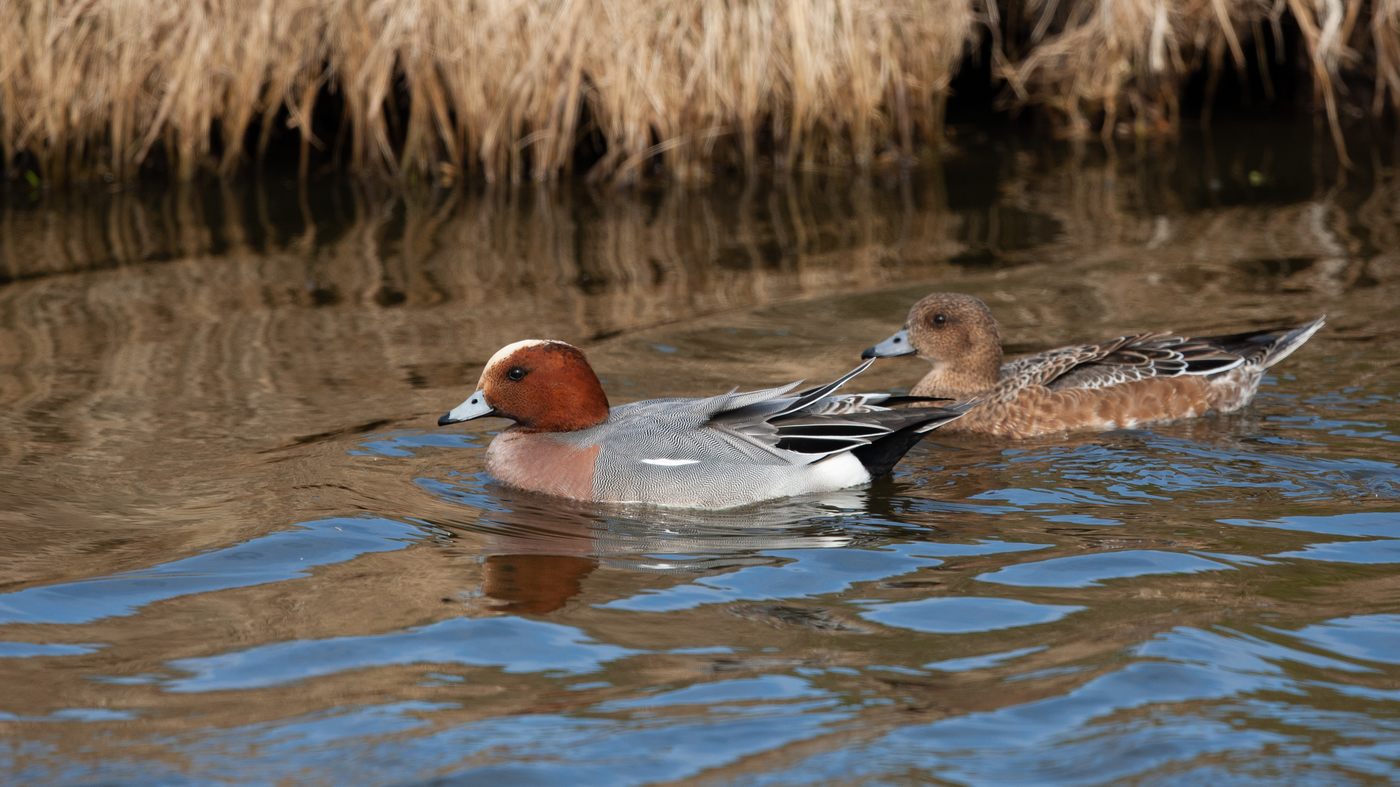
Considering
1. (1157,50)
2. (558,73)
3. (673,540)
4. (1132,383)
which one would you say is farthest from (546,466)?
(1157,50)

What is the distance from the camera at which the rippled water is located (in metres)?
3.80

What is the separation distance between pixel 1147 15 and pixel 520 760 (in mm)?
8543

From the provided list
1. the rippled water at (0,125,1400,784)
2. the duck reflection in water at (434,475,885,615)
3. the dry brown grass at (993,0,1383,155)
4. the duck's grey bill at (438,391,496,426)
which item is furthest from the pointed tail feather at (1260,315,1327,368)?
the dry brown grass at (993,0,1383,155)

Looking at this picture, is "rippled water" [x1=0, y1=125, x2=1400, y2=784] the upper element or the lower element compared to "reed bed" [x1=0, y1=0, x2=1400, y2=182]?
lower

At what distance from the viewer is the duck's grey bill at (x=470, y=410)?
5914mm

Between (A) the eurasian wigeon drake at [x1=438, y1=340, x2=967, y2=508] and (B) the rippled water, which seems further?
(A) the eurasian wigeon drake at [x1=438, y1=340, x2=967, y2=508]

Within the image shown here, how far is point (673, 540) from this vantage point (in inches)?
210

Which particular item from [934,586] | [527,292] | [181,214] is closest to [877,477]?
[934,586]

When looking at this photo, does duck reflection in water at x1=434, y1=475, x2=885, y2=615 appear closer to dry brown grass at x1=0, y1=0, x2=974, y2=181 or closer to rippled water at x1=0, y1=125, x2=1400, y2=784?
rippled water at x1=0, y1=125, x2=1400, y2=784

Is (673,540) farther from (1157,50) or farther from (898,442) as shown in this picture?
(1157,50)

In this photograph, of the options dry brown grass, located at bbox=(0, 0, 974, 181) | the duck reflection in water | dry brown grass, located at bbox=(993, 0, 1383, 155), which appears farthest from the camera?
dry brown grass, located at bbox=(993, 0, 1383, 155)

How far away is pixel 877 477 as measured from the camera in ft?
19.8

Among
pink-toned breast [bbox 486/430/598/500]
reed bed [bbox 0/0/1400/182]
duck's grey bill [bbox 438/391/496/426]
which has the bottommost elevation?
pink-toned breast [bbox 486/430/598/500]

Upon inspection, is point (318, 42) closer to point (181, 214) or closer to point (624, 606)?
point (181, 214)
